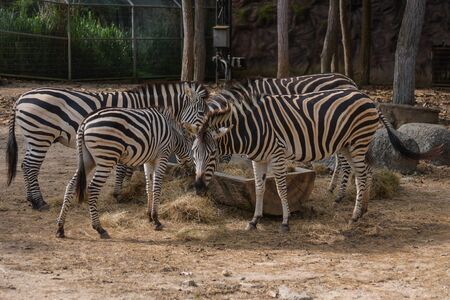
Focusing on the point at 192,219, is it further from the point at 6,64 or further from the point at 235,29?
the point at 235,29

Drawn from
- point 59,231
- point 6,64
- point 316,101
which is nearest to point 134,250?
point 59,231

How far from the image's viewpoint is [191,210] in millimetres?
8867

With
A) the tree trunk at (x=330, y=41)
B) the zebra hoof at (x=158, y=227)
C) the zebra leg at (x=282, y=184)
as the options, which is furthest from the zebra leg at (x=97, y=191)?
the tree trunk at (x=330, y=41)

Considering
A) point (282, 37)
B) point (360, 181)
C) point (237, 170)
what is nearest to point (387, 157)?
point (360, 181)

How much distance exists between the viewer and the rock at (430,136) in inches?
477

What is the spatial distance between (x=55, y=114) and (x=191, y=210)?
6.94 feet

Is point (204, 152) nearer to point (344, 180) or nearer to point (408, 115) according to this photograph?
point (344, 180)

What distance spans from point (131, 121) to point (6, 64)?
1378cm

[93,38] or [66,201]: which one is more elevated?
[93,38]

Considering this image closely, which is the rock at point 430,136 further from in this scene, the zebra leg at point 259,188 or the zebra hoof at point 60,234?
the zebra hoof at point 60,234

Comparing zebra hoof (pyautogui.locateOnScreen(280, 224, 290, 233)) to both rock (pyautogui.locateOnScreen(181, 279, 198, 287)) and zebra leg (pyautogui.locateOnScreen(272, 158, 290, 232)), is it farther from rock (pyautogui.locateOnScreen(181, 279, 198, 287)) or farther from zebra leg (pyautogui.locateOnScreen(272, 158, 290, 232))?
rock (pyautogui.locateOnScreen(181, 279, 198, 287))

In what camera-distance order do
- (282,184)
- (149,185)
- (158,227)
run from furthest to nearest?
(149,185) → (282,184) → (158,227)

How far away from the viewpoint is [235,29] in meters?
24.4

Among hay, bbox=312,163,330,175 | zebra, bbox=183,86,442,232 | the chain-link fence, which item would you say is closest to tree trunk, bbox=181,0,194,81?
the chain-link fence
